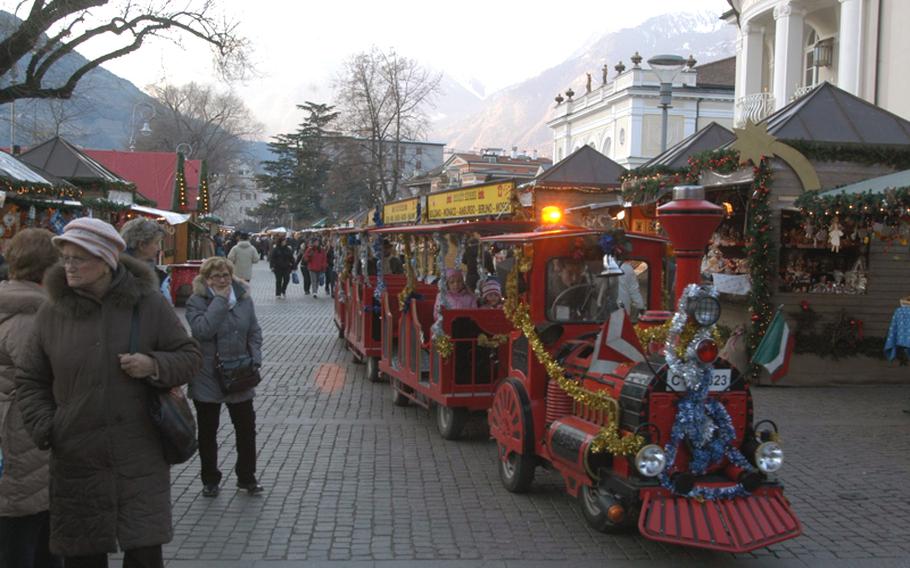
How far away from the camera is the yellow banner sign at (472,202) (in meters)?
11.7

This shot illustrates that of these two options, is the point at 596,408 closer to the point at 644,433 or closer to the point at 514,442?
the point at 644,433

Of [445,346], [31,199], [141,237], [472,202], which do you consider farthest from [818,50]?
[141,237]

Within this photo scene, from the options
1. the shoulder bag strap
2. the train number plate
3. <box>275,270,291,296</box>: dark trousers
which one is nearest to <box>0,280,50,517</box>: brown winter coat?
the shoulder bag strap

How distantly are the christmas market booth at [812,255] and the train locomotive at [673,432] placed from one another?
21.1ft

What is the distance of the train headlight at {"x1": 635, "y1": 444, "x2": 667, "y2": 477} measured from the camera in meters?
4.93

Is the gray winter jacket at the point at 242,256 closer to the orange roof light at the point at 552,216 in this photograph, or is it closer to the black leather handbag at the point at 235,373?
the orange roof light at the point at 552,216

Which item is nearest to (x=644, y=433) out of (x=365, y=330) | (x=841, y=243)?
(x=365, y=330)

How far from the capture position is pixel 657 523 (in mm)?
4863

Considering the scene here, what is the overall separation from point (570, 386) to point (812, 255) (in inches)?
321

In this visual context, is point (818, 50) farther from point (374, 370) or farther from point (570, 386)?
point (570, 386)

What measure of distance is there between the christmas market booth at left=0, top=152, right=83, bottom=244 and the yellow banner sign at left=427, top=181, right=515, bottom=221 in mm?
5879

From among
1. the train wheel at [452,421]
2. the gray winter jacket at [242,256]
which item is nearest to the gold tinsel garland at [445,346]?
the train wheel at [452,421]

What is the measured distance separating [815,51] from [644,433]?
1987cm

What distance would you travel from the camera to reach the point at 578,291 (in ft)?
22.4
